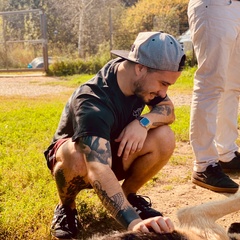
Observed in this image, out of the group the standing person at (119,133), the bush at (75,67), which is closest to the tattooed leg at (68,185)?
the standing person at (119,133)

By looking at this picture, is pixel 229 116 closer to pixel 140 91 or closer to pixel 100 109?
pixel 140 91

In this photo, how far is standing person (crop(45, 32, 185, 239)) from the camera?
256 centimetres

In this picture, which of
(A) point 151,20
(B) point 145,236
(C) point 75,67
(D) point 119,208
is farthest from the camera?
(A) point 151,20

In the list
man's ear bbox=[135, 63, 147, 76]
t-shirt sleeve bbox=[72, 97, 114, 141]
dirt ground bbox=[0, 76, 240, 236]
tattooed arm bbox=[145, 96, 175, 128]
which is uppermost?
man's ear bbox=[135, 63, 147, 76]

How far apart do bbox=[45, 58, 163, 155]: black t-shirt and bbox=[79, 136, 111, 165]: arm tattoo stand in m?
0.03

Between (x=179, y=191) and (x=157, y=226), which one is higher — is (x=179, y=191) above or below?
below

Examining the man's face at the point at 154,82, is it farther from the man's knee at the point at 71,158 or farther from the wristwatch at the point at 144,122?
the man's knee at the point at 71,158

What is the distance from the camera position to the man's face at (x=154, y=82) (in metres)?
2.78

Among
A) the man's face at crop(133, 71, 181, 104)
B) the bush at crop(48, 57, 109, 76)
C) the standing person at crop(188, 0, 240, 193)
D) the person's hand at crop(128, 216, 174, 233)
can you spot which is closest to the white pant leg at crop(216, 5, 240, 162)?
the standing person at crop(188, 0, 240, 193)

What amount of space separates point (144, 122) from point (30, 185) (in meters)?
1.39

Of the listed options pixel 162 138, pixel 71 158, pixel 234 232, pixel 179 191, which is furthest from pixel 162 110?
pixel 234 232

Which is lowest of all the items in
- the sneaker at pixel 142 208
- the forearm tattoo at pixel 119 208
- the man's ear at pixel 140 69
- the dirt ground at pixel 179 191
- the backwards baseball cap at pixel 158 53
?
the dirt ground at pixel 179 191

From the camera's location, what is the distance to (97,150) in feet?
8.41

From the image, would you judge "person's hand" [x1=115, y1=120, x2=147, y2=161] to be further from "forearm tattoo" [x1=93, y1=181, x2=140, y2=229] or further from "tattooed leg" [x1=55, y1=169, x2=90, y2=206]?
"forearm tattoo" [x1=93, y1=181, x2=140, y2=229]
